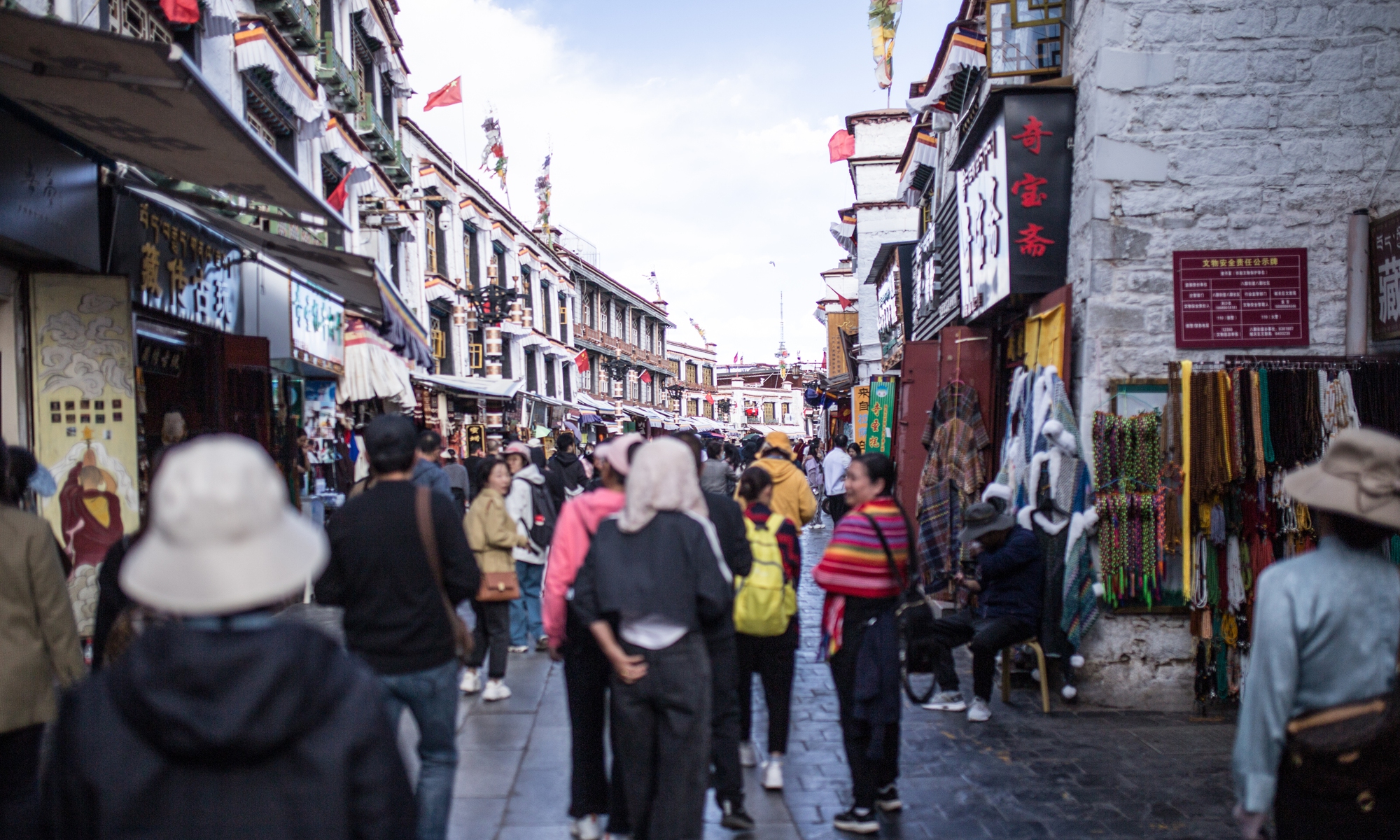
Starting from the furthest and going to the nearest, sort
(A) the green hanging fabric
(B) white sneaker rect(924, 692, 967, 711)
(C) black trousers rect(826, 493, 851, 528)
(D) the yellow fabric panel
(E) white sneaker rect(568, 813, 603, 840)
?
(C) black trousers rect(826, 493, 851, 528) < (D) the yellow fabric panel < (B) white sneaker rect(924, 692, 967, 711) < (A) the green hanging fabric < (E) white sneaker rect(568, 813, 603, 840)

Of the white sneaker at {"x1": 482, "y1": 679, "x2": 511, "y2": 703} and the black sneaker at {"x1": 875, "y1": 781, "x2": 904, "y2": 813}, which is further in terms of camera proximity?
the white sneaker at {"x1": 482, "y1": 679, "x2": 511, "y2": 703}

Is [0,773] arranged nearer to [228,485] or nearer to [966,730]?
[228,485]

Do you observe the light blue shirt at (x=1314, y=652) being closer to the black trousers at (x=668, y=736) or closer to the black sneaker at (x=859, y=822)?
the black trousers at (x=668, y=736)

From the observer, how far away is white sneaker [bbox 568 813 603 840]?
446 cm

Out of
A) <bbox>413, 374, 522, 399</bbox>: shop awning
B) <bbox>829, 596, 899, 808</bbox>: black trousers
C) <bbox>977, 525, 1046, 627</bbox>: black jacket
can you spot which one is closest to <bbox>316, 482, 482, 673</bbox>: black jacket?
<bbox>829, 596, 899, 808</bbox>: black trousers

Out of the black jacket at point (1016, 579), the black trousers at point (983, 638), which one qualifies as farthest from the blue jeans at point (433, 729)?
the black jacket at point (1016, 579)

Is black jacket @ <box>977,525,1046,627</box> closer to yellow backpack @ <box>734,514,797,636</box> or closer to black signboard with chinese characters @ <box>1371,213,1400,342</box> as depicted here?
yellow backpack @ <box>734,514,797,636</box>

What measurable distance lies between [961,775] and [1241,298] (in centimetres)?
380

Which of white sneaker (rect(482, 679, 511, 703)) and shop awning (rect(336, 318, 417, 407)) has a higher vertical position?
shop awning (rect(336, 318, 417, 407))

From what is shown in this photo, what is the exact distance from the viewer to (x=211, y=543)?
1.74 m

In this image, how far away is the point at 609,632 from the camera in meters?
3.68

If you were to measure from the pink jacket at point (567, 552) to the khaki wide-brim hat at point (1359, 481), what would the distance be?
265 cm

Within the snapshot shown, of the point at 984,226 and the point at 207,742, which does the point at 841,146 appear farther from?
the point at 207,742

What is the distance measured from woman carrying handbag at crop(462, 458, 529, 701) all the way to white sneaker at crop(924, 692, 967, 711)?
3038mm
